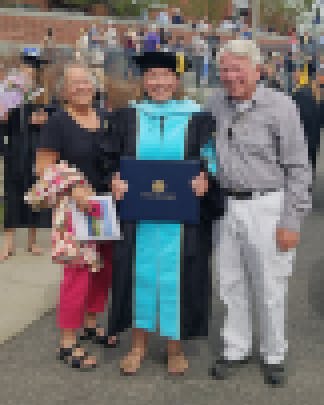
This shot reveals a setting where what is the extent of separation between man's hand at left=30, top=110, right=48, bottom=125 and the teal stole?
1977 mm

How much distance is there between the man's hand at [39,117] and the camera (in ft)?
17.9

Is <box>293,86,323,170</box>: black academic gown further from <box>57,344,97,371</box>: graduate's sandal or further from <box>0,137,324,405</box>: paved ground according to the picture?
<box>57,344,97,371</box>: graduate's sandal

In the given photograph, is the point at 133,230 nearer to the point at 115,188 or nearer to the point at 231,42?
the point at 115,188

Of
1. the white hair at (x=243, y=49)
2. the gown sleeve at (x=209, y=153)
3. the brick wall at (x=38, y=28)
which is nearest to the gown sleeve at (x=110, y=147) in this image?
the gown sleeve at (x=209, y=153)

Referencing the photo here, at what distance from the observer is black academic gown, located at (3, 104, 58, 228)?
5.69 metres

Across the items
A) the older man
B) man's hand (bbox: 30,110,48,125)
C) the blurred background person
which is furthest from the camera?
the blurred background person

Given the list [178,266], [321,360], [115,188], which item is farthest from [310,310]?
[115,188]

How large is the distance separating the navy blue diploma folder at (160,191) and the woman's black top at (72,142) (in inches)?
9.5

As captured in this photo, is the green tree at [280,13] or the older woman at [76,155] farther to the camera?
the green tree at [280,13]

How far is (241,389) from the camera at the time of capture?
372 centimetres

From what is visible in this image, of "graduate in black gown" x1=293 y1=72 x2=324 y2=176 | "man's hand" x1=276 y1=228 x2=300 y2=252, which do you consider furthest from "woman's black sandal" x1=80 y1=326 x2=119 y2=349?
"graduate in black gown" x1=293 y1=72 x2=324 y2=176

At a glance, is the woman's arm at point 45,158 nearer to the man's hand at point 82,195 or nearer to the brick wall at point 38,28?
the man's hand at point 82,195

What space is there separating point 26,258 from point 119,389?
2758mm

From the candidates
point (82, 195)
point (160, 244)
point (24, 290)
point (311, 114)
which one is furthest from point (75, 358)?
point (311, 114)
